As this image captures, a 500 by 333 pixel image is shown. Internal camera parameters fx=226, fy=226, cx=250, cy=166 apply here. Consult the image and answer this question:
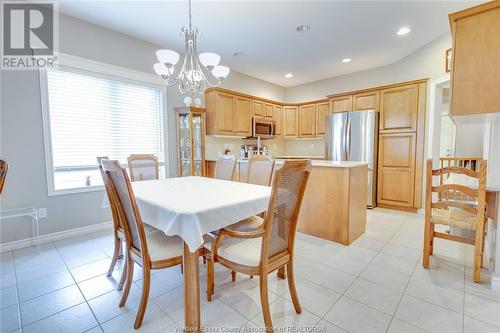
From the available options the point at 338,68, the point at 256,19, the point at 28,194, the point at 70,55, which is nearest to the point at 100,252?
the point at 28,194

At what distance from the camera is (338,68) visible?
455 cm

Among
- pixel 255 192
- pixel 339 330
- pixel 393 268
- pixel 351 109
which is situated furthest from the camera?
pixel 351 109

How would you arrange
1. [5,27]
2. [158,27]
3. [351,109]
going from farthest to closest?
1. [351,109]
2. [158,27]
3. [5,27]

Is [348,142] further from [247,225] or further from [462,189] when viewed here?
[247,225]

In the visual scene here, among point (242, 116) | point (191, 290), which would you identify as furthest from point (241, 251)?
point (242, 116)

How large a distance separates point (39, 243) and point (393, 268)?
3865mm

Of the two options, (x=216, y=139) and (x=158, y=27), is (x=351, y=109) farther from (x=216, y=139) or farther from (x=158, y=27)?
(x=158, y=27)

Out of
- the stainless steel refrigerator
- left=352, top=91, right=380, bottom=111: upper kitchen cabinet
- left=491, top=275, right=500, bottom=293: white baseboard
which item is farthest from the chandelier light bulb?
left=352, top=91, right=380, bottom=111: upper kitchen cabinet

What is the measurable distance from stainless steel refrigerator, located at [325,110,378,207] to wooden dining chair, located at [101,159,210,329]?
3.52 m

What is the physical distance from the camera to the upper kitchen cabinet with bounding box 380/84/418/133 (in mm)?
3758

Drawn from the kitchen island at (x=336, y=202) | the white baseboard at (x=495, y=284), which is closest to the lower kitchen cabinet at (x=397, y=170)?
the kitchen island at (x=336, y=202)

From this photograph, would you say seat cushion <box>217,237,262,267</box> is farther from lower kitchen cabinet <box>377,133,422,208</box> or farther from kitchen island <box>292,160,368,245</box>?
lower kitchen cabinet <box>377,133,422,208</box>

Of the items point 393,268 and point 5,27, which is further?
point 5,27

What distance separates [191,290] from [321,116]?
4649 millimetres
